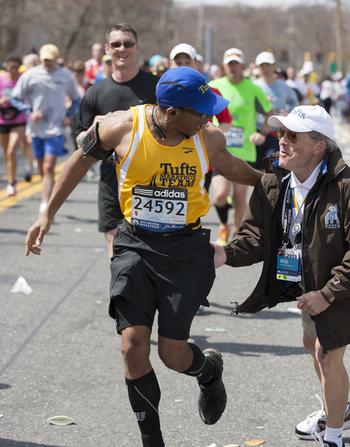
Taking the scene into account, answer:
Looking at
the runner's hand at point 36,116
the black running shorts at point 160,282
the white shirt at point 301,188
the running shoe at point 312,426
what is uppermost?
the white shirt at point 301,188

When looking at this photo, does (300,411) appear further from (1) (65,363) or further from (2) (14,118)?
(2) (14,118)

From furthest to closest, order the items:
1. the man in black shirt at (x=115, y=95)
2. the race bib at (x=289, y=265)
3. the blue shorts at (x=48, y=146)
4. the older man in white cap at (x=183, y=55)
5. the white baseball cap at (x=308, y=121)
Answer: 1. the blue shorts at (x=48, y=146)
2. the older man in white cap at (x=183, y=55)
3. the man in black shirt at (x=115, y=95)
4. the race bib at (x=289, y=265)
5. the white baseball cap at (x=308, y=121)

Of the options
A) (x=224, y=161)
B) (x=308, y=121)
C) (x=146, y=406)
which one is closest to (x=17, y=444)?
(x=146, y=406)

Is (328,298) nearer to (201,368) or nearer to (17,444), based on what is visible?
(201,368)

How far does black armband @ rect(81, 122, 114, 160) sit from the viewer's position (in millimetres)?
4703

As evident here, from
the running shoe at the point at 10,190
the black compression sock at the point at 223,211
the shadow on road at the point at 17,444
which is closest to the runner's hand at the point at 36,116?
the running shoe at the point at 10,190

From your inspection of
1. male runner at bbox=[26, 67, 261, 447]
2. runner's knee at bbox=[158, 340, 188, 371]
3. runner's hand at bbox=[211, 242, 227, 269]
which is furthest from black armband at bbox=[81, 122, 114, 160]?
runner's knee at bbox=[158, 340, 188, 371]

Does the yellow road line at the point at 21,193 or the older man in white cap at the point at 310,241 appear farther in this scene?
the yellow road line at the point at 21,193

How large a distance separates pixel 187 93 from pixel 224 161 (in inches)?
21.3

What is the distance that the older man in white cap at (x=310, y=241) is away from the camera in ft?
14.3

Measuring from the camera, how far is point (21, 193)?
14.6 m

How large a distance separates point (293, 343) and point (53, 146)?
5867 millimetres

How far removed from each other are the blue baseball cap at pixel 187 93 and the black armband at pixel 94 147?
37 cm

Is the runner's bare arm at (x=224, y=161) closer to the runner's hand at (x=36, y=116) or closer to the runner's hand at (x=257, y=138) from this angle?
the runner's hand at (x=257, y=138)
